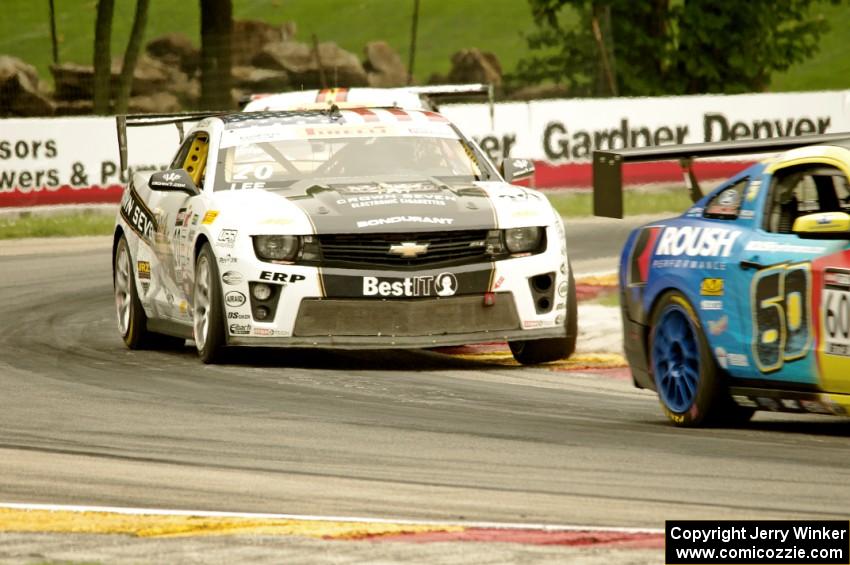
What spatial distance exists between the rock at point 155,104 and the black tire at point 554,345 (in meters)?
29.4

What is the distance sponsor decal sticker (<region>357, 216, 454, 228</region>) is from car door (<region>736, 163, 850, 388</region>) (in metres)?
3.08

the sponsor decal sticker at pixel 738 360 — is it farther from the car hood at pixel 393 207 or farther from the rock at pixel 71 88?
the rock at pixel 71 88

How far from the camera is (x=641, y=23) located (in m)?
41.0

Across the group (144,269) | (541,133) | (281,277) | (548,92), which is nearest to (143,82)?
(548,92)

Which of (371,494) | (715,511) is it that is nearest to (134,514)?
(371,494)

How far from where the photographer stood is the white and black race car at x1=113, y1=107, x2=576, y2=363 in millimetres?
12141

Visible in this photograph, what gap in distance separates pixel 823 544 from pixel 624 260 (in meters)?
4.16

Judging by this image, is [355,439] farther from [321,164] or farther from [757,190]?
[321,164]

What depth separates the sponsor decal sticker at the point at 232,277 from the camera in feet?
40.0

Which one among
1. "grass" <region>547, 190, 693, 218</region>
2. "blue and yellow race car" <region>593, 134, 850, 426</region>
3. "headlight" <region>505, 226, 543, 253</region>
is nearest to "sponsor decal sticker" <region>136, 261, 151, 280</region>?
"headlight" <region>505, 226, 543, 253</region>

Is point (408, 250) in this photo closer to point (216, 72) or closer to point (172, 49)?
point (216, 72)

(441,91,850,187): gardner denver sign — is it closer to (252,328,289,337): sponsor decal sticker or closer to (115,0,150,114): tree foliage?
(115,0,150,114): tree foliage

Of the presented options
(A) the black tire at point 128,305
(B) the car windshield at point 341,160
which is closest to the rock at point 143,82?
(A) the black tire at point 128,305

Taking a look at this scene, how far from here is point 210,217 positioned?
12547 mm
